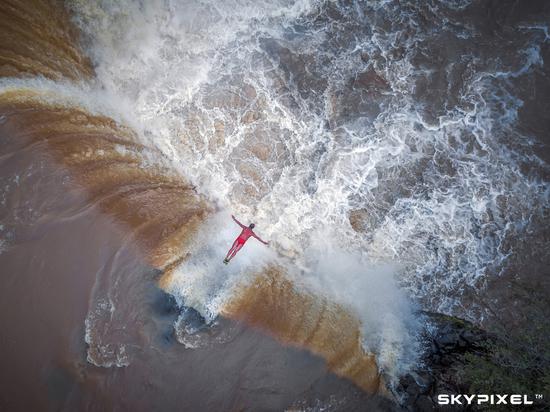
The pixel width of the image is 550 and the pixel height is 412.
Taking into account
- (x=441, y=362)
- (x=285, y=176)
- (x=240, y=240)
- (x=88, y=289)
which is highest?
(x=285, y=176)

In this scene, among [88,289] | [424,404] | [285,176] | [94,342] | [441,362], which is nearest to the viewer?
[94,342]

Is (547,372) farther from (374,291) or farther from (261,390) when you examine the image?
(261,390)

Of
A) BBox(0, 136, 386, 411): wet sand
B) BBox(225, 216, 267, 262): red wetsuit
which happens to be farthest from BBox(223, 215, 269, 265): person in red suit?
BBox(0, 136, 386, 411): wet sand

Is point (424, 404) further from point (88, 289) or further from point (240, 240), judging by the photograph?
point (88, 289)

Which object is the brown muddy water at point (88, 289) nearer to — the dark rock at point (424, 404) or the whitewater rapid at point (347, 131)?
the dark rock at point (424, 404)

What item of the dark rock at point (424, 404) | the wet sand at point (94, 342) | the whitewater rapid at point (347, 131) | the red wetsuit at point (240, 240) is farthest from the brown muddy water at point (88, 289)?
the whitewater rapid at point (347, 131)

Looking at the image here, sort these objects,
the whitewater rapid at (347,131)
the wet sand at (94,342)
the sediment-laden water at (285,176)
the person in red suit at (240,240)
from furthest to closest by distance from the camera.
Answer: the whitewater rapid at (347,131)
the person in red suit at (240,240)
the sediment-laden water at (285,176)
the wet sand at (94,342)

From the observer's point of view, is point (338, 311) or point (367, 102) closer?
point (338, 311)

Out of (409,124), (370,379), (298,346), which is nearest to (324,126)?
(409,124)

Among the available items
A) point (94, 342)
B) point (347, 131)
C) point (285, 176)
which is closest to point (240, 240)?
point (285, 176)
